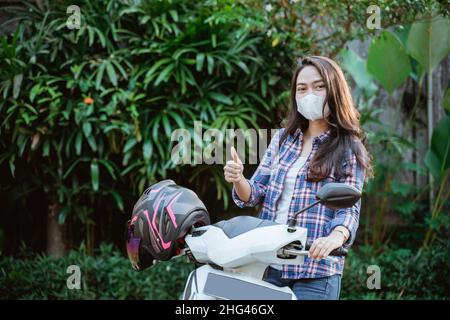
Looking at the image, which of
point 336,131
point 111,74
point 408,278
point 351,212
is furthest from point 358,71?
point 351,212

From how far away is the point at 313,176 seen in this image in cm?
202

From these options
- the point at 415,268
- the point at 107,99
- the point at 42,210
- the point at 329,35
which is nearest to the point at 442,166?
the point at 415,268

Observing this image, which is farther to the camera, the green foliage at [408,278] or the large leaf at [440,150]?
the large leaf at [440,150]

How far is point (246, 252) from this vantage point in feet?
5.35

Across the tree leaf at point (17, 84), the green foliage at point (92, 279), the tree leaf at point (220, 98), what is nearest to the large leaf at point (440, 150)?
the tree leaf at point (220, 98)

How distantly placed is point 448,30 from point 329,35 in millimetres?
970

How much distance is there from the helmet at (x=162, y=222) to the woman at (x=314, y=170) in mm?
182

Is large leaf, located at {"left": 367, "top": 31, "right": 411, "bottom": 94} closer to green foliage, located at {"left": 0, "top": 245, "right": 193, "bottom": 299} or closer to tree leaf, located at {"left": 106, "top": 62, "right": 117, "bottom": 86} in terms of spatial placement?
tree leaf, located at {"left": 106, "top": 62, "right": 117, "bottom": 86}

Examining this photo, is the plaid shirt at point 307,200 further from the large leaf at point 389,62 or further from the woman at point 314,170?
the large leaf at point 389,62

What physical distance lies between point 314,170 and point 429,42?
10.6 ft

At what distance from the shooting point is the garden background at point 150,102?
4465 mm

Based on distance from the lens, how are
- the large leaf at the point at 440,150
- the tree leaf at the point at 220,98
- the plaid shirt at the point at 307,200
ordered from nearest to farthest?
the plaid shirt at the point at 307,200
the tree leaf at the point at 220,98
the large leaf at the point at 440,150

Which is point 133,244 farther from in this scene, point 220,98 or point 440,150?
point 440,150

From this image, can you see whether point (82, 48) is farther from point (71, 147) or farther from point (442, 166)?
point (442, 166)
